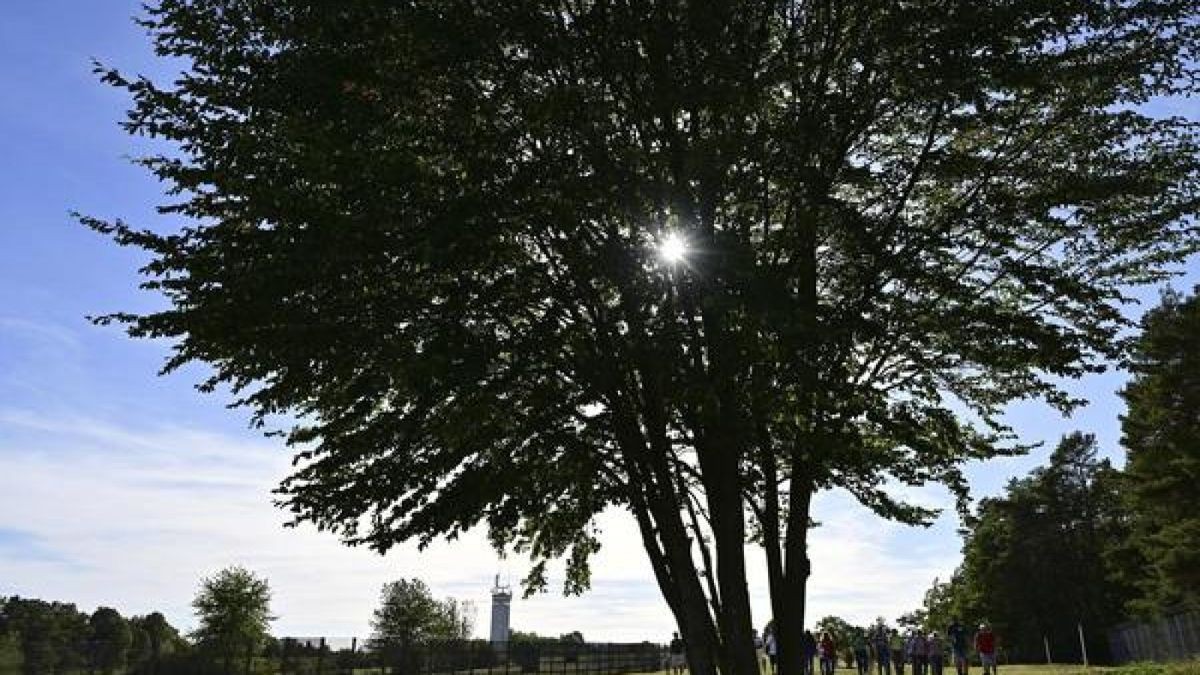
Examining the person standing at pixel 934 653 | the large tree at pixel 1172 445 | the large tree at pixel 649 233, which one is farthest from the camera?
the large tree at pixel 1172 445

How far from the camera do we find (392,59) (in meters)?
9.98

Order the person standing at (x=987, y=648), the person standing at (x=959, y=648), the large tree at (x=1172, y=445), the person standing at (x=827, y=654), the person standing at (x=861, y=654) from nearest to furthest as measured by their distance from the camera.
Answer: the person standing at (x=959, y=648)
the person standing at (x=987, y=648)
the person standing at (x=827, y=654)
the person standing at (x=861, y=654)
the large tree at (x=1172, y=445)

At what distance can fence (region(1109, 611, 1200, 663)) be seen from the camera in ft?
109

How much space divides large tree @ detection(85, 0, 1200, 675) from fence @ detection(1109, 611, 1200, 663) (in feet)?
69.6

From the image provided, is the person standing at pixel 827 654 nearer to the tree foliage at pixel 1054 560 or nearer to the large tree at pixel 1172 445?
the large tree at pixel 1172 445

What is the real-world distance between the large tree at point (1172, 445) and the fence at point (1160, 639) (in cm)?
250

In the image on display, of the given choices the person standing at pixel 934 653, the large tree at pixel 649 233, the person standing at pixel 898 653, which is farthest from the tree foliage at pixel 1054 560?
the large tree at pixel 649 233

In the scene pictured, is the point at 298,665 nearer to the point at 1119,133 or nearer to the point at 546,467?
the point at 546,467

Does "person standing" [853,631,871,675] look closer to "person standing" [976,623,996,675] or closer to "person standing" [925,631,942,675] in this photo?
"person standing" [925,631,942,675]

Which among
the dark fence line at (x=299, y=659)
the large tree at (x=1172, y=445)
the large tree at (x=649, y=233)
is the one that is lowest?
the dark fence line at (x=299, y=659)

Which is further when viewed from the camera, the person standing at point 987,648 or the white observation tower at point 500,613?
the white observation tower at point 500,613

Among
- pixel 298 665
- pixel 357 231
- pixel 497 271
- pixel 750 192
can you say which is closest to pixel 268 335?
pixel 357 231

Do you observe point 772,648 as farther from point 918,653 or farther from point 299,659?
point 299,659

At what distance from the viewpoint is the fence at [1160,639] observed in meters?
33.3
